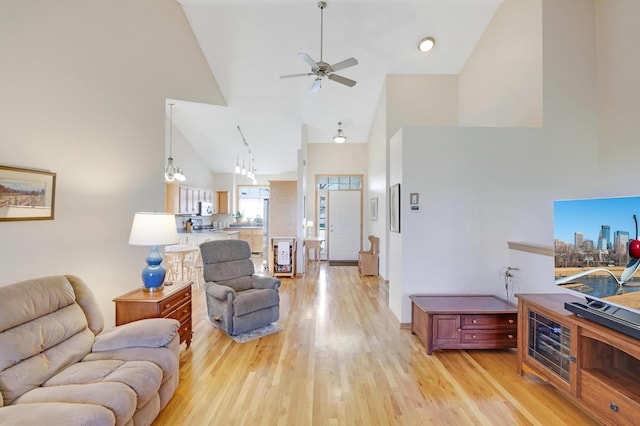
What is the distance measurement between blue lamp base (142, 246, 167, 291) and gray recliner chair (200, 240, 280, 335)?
0.72m

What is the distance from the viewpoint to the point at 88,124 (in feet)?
8.84

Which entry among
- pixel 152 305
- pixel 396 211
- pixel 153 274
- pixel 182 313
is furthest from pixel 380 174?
pixel 152 305

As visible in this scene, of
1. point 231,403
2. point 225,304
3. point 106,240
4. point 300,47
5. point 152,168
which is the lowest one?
point 231,403

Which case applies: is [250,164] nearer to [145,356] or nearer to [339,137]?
[339,137]

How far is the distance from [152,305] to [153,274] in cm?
33

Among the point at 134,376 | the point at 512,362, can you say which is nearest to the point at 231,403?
the point at 134,376

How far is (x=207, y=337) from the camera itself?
336 cm

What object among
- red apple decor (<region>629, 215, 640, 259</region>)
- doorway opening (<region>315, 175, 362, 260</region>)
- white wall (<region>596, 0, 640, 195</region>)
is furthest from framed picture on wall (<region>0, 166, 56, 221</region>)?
doorway opening (<region>315, 175, 362, 260</region>)

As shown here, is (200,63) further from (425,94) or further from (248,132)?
(425,94)

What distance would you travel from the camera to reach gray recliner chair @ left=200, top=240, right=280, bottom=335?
3299mm

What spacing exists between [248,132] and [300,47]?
8.92 ft

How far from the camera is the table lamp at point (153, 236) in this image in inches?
104

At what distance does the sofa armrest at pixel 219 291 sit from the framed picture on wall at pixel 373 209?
4.13 m

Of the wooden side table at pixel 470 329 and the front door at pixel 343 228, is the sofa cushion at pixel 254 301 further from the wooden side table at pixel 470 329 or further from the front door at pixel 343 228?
the front door at pixel 343 228
